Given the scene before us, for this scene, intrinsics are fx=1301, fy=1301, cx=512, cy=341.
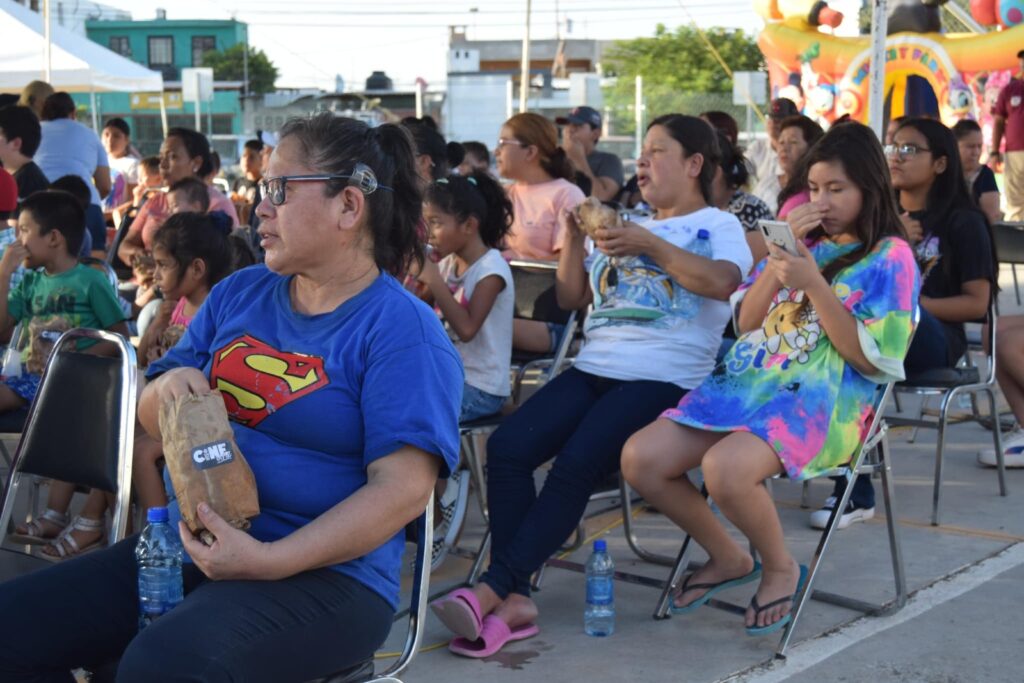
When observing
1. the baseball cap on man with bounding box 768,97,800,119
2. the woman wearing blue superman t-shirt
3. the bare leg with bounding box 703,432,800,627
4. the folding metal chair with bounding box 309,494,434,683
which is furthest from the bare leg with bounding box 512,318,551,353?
the baseball cap on man with bounding box 768,97,800,119

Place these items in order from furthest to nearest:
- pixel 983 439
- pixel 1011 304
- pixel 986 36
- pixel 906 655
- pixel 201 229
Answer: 1. pixel 986 36
2. pixel 1011 304
3. pixel 983 439
4. pixel 201 229
5. pixel 906 655

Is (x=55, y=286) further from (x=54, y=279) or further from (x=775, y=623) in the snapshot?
(x=775, y=623)

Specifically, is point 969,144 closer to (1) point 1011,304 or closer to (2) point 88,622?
(1) point 1011,304

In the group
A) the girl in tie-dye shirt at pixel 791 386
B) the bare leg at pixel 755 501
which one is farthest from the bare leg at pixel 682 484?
the bare leg at pixel 755 501

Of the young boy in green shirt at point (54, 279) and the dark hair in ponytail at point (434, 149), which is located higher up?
the dark hair in ponytail at point (434, 149)

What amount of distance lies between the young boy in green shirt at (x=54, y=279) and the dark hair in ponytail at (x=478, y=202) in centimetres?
126

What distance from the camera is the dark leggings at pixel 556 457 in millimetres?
3799

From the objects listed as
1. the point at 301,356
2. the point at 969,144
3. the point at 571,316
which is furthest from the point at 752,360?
the point at 969,144

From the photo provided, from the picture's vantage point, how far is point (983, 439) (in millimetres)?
A: 6352

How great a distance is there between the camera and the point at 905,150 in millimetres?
5012

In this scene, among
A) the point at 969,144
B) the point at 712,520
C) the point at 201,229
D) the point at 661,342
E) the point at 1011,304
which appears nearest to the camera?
the point at 712,520

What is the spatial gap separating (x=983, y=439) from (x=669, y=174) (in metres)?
2.90

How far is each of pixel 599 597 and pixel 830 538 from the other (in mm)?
714

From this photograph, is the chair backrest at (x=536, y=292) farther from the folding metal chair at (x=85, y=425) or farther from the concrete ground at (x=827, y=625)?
the folding metal chair at (x=85, y=425)
